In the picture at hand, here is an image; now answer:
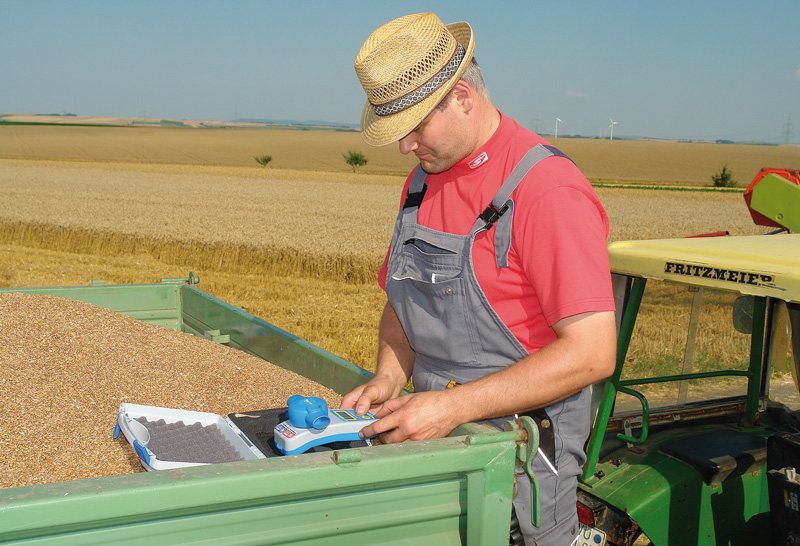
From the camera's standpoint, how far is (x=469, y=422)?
5.62 feet

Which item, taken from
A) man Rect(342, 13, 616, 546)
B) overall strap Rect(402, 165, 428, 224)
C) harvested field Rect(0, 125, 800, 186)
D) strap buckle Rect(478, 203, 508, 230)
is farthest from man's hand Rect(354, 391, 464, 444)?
harvested field Rect(0, 125, 800, 186)

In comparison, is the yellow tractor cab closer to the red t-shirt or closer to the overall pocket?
the red t-shirt

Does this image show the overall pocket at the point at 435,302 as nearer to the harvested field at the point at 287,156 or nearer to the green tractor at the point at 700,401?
the green tractor at the point at 700,401

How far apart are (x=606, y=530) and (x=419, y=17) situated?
1.70 meters

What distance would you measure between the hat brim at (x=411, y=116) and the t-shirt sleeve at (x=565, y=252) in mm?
368

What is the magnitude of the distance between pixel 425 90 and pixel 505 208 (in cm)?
38

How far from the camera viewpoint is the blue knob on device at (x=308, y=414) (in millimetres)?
1634

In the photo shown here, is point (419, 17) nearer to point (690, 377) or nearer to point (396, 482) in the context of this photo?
point (396, 482)

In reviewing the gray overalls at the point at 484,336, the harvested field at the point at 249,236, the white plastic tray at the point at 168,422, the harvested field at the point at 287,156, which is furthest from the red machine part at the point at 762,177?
the harvested field at the point at 287,156

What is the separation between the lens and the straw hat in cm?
183

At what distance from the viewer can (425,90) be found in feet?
6.01

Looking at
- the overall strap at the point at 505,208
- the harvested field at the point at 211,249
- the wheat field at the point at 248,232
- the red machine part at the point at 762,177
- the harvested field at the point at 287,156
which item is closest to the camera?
the overall strap at the point at 505,208

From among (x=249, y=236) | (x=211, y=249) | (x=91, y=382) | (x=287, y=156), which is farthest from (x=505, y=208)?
(x=287, y=156)

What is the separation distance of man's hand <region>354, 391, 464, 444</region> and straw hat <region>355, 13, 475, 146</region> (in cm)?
69
